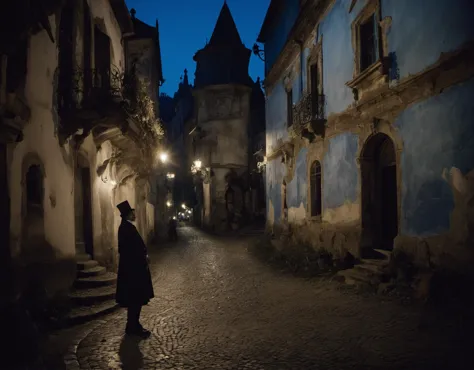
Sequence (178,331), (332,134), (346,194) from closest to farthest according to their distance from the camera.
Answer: (178,331), (346,194), (332,134)

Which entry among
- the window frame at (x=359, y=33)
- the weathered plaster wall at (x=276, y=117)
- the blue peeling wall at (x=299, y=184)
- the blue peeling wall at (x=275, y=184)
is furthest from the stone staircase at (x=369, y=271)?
the weathered plaster wall at (x=276, y=117)

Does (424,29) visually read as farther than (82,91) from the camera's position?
No

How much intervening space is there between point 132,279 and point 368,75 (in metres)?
7.66

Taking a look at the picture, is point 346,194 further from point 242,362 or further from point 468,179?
point 242,362

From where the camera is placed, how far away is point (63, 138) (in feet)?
28.9

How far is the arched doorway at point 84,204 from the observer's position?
421 inches

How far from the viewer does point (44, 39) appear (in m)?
7.93

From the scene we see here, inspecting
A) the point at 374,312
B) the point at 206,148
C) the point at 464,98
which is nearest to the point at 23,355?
the point at 374,312

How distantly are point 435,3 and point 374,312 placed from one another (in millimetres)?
6085

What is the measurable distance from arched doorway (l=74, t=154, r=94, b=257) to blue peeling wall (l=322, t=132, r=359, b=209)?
7174mm

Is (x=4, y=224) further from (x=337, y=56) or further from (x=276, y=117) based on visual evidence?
(x=276, y=117)

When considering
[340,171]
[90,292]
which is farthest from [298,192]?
[90,292]

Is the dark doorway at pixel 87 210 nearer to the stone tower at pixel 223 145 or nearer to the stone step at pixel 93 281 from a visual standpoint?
the stone step at pixel 93 281

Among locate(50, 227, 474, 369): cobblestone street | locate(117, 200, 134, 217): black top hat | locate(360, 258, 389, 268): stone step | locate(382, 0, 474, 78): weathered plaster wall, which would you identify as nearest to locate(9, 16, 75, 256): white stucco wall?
locate(117, 200, 134, 217): black top hat
